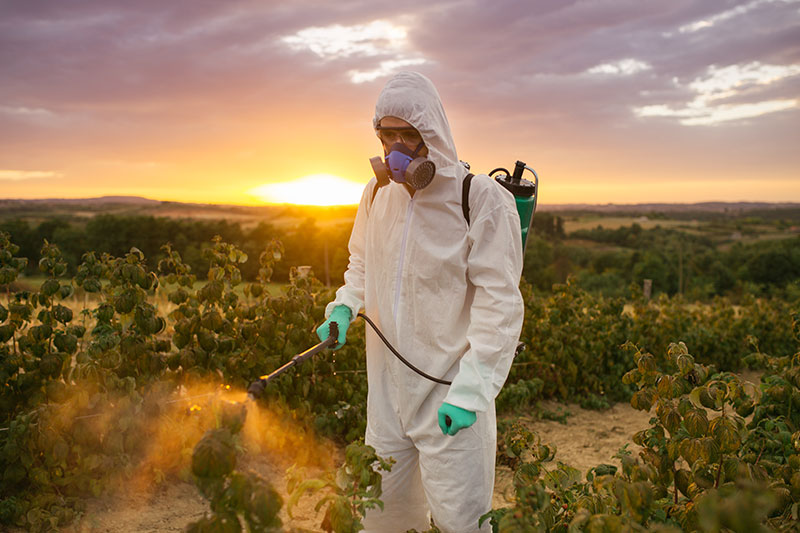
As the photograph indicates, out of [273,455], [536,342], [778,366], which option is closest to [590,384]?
[536,342]

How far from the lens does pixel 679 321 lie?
6.71 m

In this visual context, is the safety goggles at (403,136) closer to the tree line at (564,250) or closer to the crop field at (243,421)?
the crop field at (243,421)

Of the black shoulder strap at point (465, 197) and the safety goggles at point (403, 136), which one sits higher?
the safety goggles at point (403, 136)

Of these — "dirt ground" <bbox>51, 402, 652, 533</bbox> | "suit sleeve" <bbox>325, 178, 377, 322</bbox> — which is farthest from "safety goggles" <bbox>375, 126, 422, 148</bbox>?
"dirt ground" <bbox>51, 402, 652, 533</bbox>

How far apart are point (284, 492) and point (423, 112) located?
2.67 meters

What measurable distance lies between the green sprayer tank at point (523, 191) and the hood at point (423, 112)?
0.34 metres

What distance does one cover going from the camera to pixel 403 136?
1.90m

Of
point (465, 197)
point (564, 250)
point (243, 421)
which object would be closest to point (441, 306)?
point (465, 197)

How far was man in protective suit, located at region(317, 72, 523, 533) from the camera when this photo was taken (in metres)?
1.76

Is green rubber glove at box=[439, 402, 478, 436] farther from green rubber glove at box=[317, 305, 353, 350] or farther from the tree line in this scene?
the tree line

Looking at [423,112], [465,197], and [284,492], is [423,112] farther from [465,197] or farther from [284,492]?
[284,492]

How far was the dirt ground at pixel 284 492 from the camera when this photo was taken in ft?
9.76

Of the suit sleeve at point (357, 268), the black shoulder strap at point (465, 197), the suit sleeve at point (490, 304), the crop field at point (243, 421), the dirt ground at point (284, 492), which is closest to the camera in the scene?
the crop field at point (243, 421)

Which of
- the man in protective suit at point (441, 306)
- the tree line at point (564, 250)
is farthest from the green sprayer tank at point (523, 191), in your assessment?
the tree line at point (564, 250)
